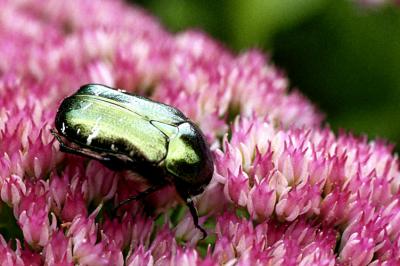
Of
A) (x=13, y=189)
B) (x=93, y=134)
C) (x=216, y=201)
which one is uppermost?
(x=93, y=134)

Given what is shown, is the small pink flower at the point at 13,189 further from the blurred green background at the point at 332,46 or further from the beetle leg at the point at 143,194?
the blurred green background at the point at 332,46

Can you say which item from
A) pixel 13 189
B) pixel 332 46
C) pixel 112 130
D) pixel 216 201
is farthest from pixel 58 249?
pixel 332 46

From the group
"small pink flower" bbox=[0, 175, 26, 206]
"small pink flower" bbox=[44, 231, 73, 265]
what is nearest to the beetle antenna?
"small pink flower" bbox=[44, 231, 73, 265]

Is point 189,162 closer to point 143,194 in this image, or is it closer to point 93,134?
point 143,194

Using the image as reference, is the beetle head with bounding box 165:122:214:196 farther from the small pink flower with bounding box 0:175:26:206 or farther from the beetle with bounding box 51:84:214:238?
the small pink flower with bounding box 0:175:26:206

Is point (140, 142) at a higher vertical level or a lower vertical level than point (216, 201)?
higher

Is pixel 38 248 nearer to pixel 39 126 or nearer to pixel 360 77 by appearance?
pixel 39 126
